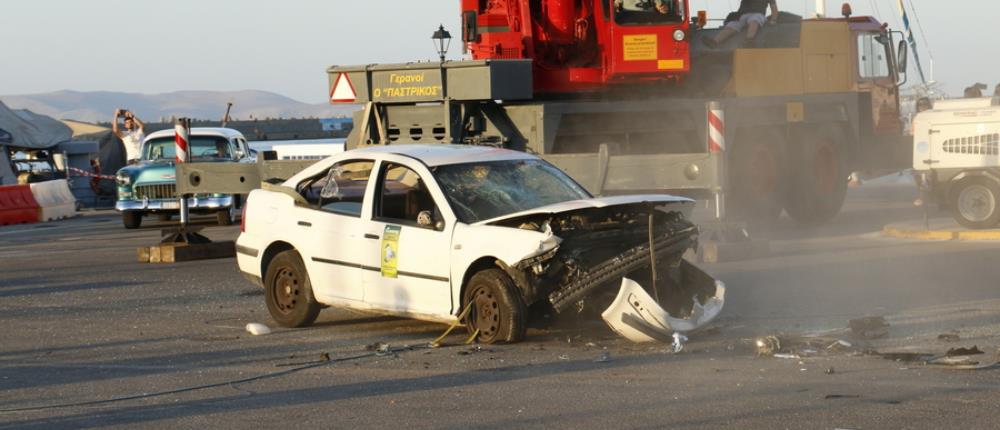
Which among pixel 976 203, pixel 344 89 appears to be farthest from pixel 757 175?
pixel 344 89

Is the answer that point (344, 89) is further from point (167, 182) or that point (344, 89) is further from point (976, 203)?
point (167, 182)

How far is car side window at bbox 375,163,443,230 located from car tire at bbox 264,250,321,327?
37.0 inches

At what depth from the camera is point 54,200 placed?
34.6 meters

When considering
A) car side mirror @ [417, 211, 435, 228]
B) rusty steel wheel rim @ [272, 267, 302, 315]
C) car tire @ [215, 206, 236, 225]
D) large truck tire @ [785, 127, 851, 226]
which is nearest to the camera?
car side mirror @ [417, 211, 435, 228]

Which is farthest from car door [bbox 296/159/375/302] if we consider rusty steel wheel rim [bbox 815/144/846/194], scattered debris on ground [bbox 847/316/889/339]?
rusty steel wheel rim [bbox 815/144/846/194]

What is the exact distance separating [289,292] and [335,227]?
76 cm

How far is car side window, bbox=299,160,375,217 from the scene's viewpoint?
12570mm

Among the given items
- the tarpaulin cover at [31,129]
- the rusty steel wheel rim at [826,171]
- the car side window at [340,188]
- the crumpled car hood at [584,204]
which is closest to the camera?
the crumpled car hood at [584,204]

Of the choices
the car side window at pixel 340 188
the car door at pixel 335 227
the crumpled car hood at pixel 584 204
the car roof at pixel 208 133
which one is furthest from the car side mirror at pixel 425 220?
the car roof at pixel 208 133

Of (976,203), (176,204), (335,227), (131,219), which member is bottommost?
(131,219)

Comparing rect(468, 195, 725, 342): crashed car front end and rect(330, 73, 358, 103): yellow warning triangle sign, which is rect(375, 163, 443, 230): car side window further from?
rect(330, 73, 358, 103): yellow warning triangle sign

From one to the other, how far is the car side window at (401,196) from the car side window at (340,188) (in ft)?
0.72

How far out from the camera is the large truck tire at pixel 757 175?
21609mm

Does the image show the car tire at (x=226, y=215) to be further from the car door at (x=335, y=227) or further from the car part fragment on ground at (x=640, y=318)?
the car part fragment on ground at (x=640, y=318)
